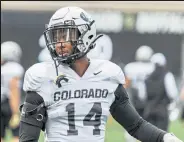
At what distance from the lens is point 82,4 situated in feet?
55.3

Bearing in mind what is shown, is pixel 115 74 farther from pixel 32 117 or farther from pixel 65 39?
pixel 32 117

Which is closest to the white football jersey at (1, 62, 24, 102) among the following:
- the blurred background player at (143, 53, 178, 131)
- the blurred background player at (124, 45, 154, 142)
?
the blurred background player at (143, 53, 178, 131)

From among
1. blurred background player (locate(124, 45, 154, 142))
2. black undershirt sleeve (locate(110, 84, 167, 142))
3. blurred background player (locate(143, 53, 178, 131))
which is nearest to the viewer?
black undershirt sleeve (locate(110, 84, 167, 142))

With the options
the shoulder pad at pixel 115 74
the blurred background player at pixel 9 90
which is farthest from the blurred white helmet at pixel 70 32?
the blurred background player at pixel 9 90

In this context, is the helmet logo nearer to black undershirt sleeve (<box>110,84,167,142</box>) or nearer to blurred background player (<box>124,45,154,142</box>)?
black undershirt sleeve (<box>110,84,167,142</box>)

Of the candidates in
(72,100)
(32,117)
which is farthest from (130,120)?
(32,117)

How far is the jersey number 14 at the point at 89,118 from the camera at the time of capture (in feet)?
10.3

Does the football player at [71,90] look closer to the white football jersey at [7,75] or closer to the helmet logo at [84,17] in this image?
the helmet logo at [84,17]

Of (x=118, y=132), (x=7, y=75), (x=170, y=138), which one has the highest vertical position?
(x=170, y=138)

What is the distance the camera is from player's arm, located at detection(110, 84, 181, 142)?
131 inches

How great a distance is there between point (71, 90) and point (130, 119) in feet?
1.29

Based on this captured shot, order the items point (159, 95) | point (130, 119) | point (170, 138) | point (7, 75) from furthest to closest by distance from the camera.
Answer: point (159, 95) < point (7, 75) < point (130, 119) < point (170, 138)

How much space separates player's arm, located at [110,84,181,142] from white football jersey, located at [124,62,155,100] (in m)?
5.44

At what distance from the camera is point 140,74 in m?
9.91
